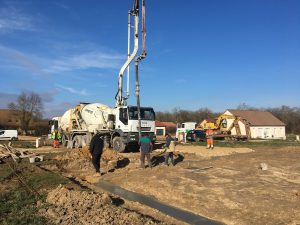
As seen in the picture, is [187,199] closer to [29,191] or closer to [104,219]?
[104,219]

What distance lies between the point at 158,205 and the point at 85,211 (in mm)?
2497

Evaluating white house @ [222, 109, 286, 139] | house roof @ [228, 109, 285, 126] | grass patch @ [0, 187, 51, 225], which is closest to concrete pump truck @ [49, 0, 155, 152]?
grass patch @ [0, 187, 51, 225]

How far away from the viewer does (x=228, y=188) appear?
11766 millimetres

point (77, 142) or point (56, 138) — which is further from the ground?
point (56, 138)

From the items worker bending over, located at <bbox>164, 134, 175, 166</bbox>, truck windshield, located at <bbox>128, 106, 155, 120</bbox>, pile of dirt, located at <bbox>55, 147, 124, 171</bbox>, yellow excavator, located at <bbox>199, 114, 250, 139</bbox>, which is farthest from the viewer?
yellow excavator, located at <bbox>199, 114, 250, 139</bbox>

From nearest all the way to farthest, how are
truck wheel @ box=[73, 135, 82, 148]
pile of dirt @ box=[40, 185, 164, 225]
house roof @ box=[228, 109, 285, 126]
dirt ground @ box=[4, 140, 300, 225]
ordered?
pile of dirt @ box=[40, 185, 164, 225] → dirt ground @ box=[4, 140, 300, 225] → truck wheel @ box=[73, 135, 82, 148] → house roof @ box=[228, 109, 285, 126]

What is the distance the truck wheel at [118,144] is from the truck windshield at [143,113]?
1.68m

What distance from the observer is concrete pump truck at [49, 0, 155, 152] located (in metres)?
23.4

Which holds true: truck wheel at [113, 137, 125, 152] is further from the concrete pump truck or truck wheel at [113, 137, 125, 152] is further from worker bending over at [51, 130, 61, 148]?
worker bending over at [51, 130, 61, 148]

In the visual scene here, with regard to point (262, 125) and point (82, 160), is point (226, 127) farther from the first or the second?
point (82, 160)

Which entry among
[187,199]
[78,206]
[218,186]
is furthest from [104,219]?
[218,186]

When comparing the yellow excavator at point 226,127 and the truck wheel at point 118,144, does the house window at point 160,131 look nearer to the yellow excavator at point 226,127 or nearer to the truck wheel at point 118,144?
the yellow excavator at point 226,127

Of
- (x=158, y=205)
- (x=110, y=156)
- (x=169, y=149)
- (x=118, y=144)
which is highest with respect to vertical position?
(x=118, y=144)

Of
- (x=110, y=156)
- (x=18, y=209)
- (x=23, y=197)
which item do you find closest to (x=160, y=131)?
(x=110, y=156)
